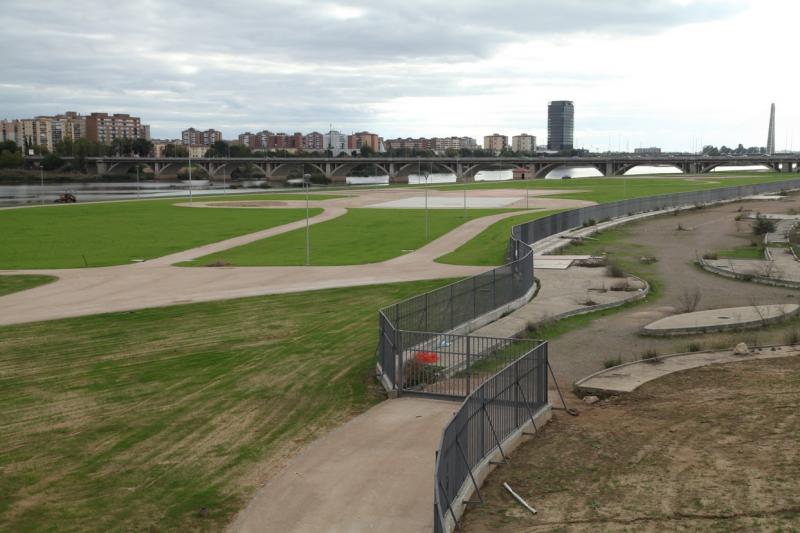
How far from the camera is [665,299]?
31000 mm

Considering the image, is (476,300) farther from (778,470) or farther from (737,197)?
(737,197)

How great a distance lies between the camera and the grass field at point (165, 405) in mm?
13633

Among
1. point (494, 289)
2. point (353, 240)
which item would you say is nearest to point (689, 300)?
point (494, 289)

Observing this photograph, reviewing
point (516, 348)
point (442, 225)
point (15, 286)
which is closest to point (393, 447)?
point (516, 348)

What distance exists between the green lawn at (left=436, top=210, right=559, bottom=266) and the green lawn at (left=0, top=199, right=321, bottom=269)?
16.3 meters

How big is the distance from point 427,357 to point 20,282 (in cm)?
2463

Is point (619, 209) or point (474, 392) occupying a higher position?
point (619, 209)

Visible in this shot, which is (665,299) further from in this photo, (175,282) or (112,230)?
(112,230)

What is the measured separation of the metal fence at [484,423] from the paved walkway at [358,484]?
2.22ft

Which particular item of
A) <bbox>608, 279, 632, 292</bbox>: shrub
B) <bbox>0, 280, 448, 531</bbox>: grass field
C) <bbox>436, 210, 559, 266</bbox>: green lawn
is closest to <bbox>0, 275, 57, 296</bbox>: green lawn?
<bbox>0, 280, 448, 531</bbox>: grass field

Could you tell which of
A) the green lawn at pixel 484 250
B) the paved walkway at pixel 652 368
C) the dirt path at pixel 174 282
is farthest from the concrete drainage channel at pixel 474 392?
the dirt path at pixel 174 282

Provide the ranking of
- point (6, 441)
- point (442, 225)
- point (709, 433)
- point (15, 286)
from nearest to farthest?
point (709, 433) < point (6, 441) < point (15, 286) < point (442, 225)

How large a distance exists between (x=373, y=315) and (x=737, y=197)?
67.3 meters

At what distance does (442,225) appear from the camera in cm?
6247
